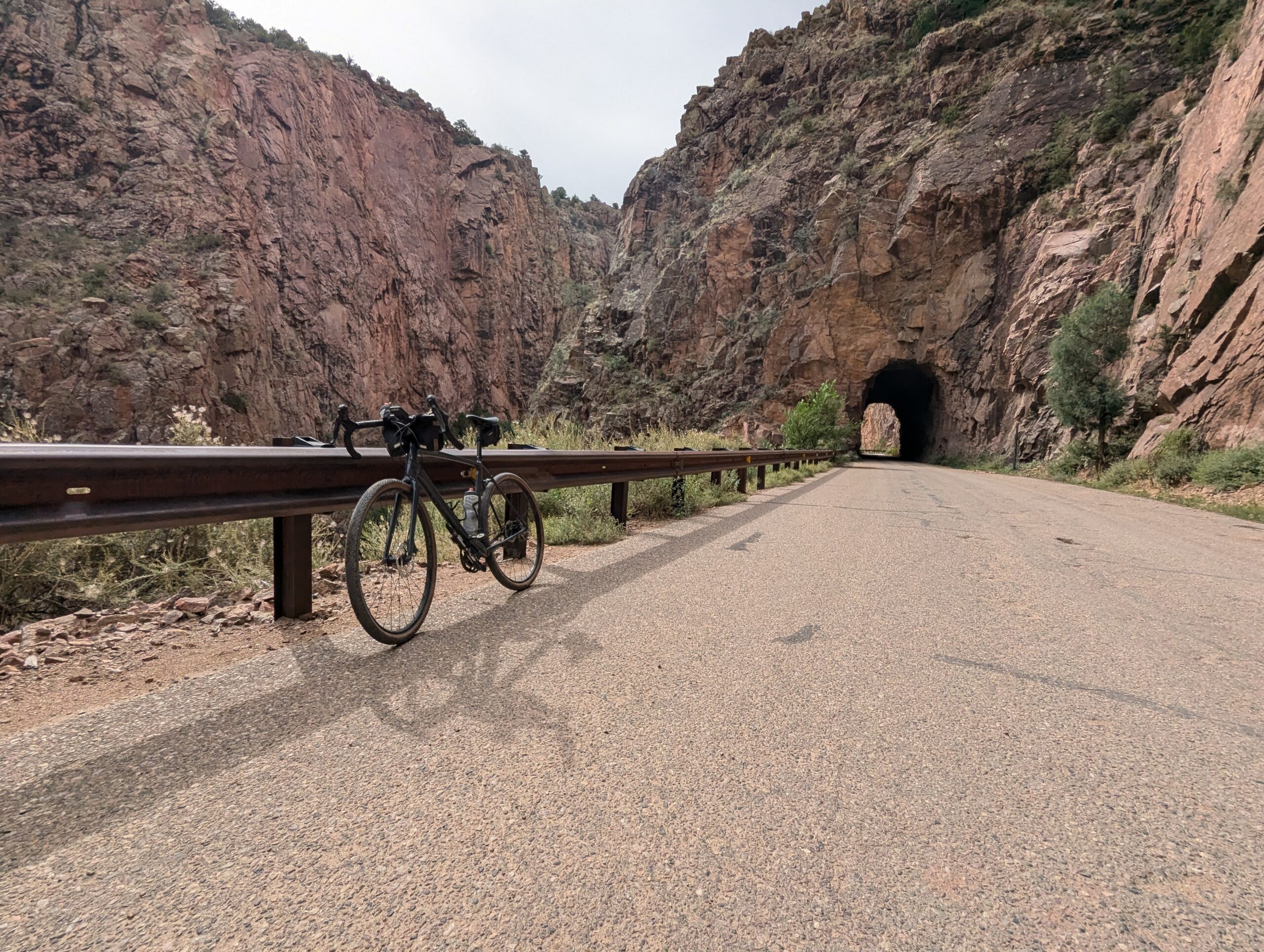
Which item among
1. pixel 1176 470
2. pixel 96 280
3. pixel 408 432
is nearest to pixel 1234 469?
pixel 1176 470

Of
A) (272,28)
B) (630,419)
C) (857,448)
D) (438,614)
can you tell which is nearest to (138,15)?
(272,28)

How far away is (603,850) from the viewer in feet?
4.06

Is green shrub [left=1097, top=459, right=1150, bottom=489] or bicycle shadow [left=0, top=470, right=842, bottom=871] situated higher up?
green shrub [left=1097, top=459, right=1150, bottom=489]

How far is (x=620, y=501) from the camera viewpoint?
619 centimetres

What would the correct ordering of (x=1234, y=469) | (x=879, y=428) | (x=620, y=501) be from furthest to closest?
1. (x=879, y=428)
2. (x=1234, y=469)
3. (x=620, y=501)

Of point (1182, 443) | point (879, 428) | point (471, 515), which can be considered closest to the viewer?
point (471, 515)

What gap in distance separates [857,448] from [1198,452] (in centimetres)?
3365

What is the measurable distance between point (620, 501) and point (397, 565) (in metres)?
3.73

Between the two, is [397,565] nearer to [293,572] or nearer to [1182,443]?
[293,572]

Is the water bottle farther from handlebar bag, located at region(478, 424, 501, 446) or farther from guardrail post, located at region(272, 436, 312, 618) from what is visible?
Answer: guardrail post, located at region(272, 436, 312, 618)

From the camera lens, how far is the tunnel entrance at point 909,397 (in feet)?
130

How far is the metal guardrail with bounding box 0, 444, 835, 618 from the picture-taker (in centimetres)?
185

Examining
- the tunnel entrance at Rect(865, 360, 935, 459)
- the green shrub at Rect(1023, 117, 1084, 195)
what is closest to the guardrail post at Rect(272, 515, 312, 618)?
the green shrub at Rect(1023, 117, 1084, 195)

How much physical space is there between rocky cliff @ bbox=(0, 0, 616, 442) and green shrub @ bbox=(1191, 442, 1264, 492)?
126 feet
